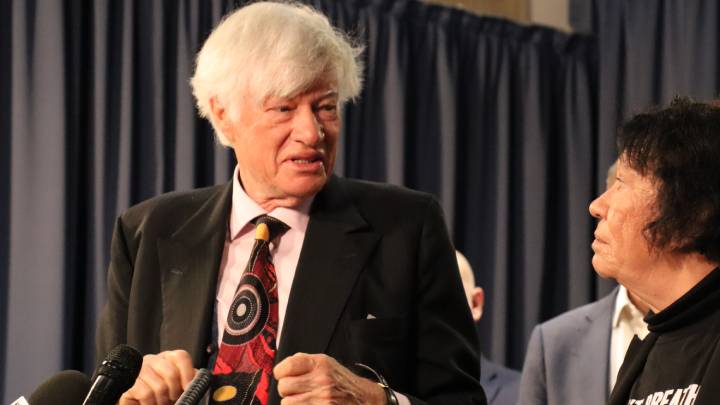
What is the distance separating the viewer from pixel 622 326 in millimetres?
3615

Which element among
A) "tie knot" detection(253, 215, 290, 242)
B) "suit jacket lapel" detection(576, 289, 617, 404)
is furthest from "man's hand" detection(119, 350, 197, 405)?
"suit jacket lapel" detection(576, 289, 617, 404)

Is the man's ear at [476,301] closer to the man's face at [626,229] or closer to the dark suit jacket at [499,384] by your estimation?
the dark suit jacket at [499,384]

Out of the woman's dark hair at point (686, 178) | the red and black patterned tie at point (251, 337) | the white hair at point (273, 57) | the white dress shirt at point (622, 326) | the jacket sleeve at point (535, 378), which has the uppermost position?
the white hair at point (273, 57)

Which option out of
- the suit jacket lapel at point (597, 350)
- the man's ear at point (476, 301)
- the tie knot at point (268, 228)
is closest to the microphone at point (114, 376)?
the tie knot at point (268, 228)

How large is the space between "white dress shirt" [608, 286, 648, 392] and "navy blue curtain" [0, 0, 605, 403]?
1.50m

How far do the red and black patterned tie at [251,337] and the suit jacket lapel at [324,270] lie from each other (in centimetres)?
4

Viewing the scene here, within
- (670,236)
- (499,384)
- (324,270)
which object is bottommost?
(499,384)

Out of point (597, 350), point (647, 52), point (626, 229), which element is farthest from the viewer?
point (647, 52)

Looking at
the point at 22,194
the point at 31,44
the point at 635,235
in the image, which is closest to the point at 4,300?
the point at 22,194

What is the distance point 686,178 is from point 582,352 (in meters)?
1.80

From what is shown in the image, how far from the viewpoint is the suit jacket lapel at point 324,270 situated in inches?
81.4

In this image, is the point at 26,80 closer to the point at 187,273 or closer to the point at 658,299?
the point at 187,273

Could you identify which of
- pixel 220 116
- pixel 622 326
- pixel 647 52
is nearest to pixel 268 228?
pixel 220 116

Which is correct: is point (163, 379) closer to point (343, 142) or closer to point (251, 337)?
point (251, 337)
